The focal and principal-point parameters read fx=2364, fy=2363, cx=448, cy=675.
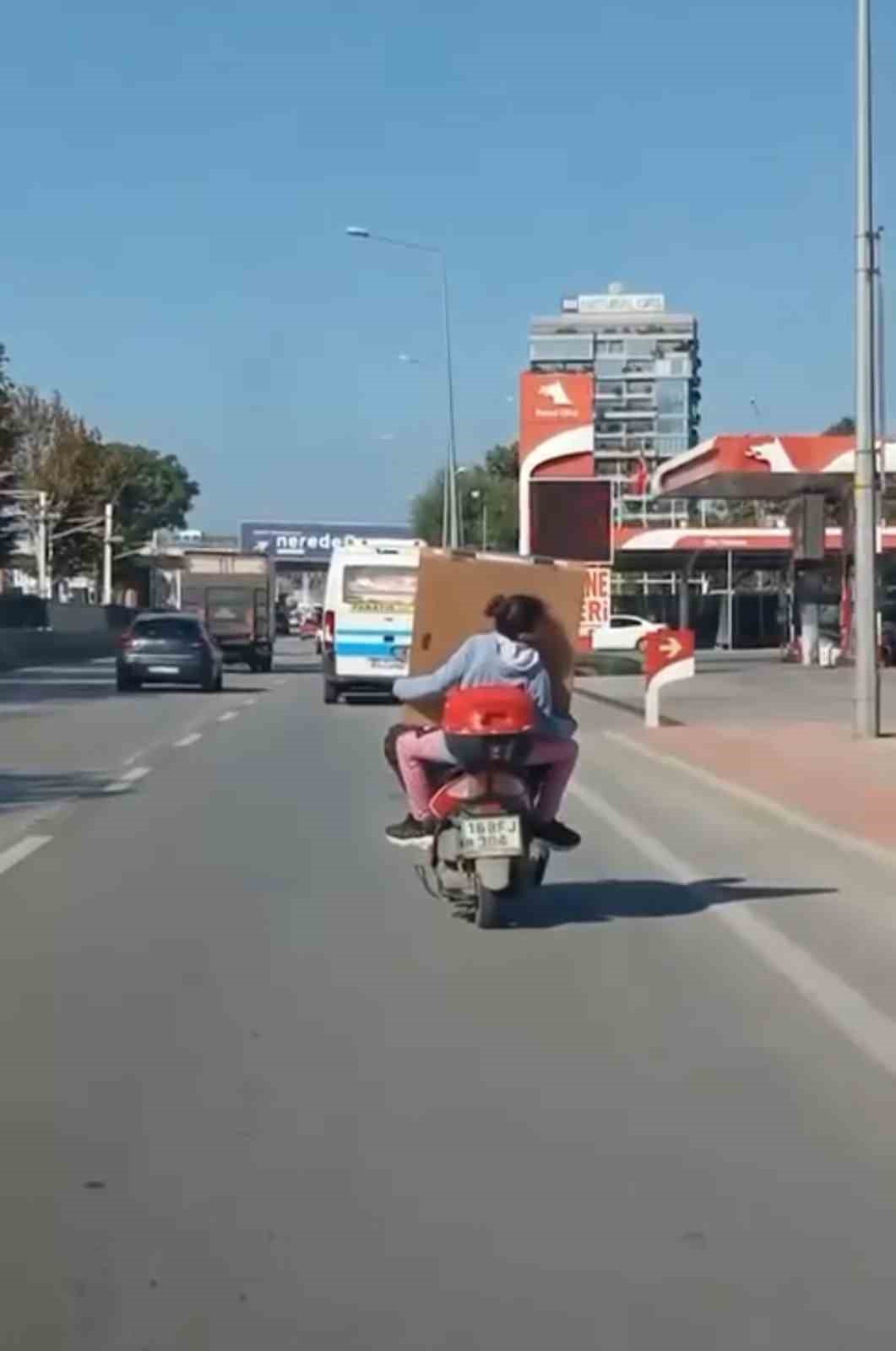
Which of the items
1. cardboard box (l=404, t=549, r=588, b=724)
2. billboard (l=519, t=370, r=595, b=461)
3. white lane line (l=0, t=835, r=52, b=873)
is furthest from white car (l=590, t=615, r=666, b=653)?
cardboard box (l=404, t=549, r=588, b=724)

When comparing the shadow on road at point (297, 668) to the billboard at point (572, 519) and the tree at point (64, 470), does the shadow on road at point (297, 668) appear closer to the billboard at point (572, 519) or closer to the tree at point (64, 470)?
the billboard at point (572, 519)

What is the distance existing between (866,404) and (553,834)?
16270 millimetres

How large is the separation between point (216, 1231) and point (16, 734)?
24.3 m

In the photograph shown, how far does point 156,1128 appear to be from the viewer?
7848mm

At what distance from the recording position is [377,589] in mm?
39000

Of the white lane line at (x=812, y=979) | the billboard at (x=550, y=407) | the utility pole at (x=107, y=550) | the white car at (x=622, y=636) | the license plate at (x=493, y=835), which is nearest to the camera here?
the white lane line at (x=812, y=979)

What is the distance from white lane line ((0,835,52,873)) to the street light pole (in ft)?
41.5

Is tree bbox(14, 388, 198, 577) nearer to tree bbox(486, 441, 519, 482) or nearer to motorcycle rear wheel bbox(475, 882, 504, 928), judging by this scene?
tree bbox(486, 441, 519, 482)

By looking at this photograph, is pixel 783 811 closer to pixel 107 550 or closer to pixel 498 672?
pixel 498 672

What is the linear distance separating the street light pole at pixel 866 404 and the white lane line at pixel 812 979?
12.1 m

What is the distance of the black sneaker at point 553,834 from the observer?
12242 millimetres

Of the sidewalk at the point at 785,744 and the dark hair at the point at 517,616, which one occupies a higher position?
the dark hair at the point at 517,616

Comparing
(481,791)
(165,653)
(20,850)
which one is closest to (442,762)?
(481,791)

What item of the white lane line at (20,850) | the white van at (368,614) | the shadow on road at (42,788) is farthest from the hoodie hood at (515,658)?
the white van at (368,614)
